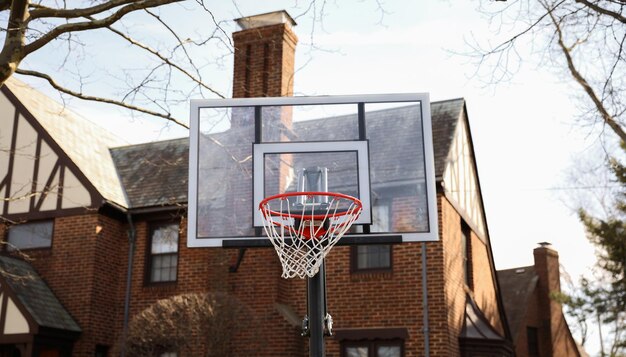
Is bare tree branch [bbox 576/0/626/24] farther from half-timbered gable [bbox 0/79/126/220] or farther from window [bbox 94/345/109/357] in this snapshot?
window [bbox 94/345/109/357]

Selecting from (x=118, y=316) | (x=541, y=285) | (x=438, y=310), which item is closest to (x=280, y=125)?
(x=438, y=310)

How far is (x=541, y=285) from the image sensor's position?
24797 mm

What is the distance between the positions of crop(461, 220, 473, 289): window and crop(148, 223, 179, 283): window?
6631 millimetres

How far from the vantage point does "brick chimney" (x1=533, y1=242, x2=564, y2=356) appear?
23156 mm

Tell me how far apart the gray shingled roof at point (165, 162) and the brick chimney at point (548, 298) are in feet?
29.8

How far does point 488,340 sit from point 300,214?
9.44 metres

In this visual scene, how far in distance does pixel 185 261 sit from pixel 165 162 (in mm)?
2297

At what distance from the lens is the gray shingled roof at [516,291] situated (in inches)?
886

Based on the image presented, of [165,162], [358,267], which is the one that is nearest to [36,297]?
[165,162]

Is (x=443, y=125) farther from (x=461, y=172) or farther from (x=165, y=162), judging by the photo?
(x=165, y=162)

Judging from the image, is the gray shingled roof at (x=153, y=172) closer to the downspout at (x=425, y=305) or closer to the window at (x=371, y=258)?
the window at (x=371, y=258)

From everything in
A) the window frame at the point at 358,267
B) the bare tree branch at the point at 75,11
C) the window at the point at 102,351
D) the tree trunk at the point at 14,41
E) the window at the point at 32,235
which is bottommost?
the window at the point at 102,351

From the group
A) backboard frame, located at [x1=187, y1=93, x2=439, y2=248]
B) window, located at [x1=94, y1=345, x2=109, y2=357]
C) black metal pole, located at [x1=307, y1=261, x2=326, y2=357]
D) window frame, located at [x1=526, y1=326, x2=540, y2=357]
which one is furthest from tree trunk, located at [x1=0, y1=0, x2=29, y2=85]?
window frame, located at [x1=526, y1=326, x2=540, y2=357]

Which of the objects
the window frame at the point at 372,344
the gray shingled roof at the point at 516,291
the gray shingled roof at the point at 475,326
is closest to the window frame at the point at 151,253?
the window frame at the point at 372,344
